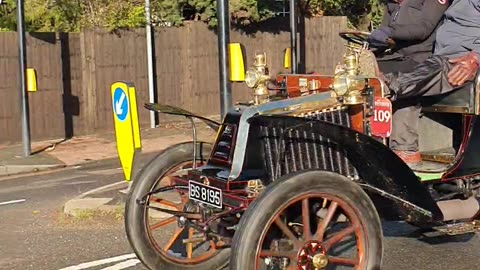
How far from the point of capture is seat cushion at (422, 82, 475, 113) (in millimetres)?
5738

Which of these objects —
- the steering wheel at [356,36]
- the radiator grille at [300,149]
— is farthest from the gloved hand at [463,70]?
the steering wheel at [356,36]

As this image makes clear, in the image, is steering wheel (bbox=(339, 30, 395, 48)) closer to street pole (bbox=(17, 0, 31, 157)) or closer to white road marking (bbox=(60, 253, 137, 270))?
white road marking (bbox=(60, 253, 137, 270))

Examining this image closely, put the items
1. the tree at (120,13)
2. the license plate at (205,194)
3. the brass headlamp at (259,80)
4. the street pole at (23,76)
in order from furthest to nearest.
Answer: the tree at (120,13) → the street pole at (23,76) → the brass headlamp at (259,80) → the license plate at (205,194)

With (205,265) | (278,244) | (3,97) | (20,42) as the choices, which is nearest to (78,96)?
(3,97)

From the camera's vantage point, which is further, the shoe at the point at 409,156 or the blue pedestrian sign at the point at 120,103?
the blue pedestrian sign at the point at 120,103

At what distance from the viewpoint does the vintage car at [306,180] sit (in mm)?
4723

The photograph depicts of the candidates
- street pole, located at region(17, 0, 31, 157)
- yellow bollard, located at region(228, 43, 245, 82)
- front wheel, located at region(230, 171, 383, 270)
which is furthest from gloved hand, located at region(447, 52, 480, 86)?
street pole, located at region(17, 0, 31, 157)

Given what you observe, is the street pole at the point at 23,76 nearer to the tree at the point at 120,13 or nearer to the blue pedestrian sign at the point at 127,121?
the tree at the point at 120,13

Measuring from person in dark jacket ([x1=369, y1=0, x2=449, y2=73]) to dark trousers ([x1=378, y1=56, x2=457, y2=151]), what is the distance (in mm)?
271

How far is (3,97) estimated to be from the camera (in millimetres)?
15656

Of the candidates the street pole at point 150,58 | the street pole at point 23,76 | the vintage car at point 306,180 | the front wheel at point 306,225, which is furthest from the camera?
the street pole at point 150,58

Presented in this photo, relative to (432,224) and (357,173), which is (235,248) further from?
(432,224)

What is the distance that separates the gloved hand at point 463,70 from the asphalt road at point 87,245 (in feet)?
4.81

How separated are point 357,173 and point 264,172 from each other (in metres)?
0.60
